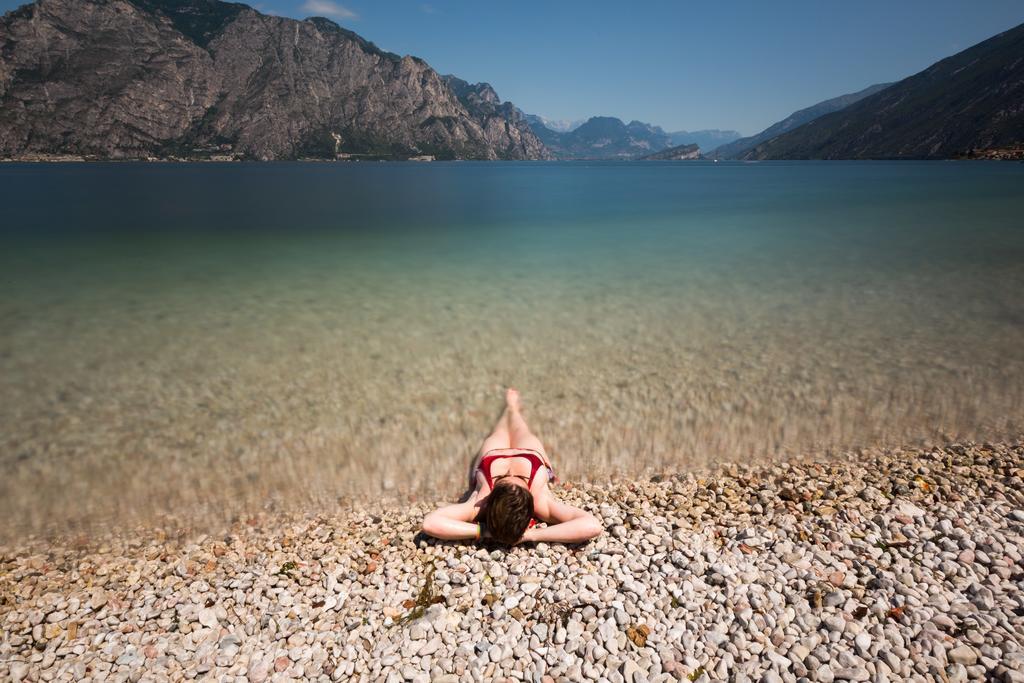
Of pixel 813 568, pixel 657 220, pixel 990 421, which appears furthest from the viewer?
pixel 657 220

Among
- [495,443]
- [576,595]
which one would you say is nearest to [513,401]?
[495,443]

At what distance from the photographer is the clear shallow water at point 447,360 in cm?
945

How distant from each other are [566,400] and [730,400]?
3.65 meters

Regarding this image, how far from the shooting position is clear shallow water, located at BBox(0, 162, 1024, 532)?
945cm

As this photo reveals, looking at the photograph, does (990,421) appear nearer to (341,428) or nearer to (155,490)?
(341,428)

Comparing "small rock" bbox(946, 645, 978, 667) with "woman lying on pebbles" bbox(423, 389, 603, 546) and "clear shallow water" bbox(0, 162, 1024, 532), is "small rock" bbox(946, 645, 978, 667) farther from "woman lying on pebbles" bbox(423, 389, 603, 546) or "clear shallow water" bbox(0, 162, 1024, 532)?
"clear shallow water" bbox(0, 162, 1024, 532)

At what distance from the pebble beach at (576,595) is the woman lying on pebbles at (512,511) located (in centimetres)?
22

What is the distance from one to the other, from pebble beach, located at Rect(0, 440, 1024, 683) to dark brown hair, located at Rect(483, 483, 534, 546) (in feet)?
0.93

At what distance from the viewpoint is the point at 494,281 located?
2362 cm

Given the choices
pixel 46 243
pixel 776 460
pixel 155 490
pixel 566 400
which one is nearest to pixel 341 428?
pixel 155 490

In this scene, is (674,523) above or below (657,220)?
below

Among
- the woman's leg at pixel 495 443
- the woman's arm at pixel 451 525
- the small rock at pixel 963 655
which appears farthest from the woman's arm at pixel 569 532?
the small rock at pixel 963 655

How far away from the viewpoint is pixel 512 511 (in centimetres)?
666

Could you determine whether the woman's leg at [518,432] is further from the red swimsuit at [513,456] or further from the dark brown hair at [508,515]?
the dark brown hair at [508,515]
